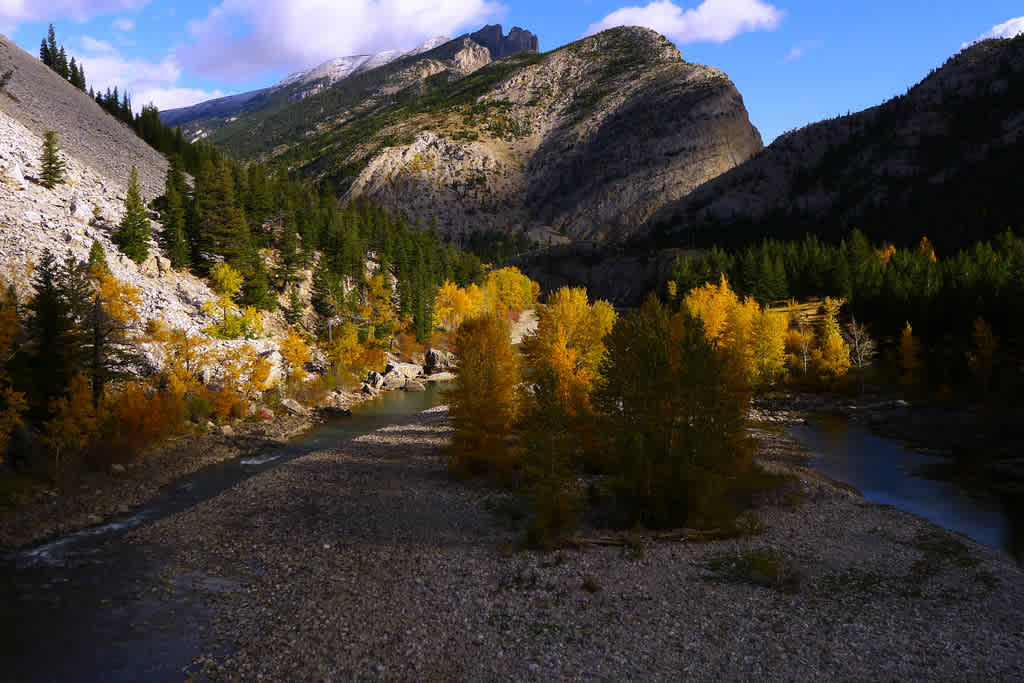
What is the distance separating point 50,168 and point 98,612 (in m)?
61.1

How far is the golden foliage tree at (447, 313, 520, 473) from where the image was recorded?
3284 cm

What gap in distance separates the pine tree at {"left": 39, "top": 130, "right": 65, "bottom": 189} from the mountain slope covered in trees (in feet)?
466

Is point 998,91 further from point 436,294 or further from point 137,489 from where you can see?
point 137,489

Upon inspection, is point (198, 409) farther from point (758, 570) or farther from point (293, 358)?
point (758, 570)

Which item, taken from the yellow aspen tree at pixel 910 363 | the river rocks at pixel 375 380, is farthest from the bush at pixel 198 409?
the yellow aspen tree at pixel 910 363

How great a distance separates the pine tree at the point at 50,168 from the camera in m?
59.3

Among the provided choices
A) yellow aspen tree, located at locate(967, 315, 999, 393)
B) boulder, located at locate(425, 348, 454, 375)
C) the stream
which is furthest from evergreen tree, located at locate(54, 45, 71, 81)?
yellow aspen tree, located at locate(967, 315, 999, 393)

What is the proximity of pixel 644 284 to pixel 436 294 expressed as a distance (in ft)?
235

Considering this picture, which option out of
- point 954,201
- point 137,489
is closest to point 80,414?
point 137,489

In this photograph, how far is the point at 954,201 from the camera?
430ft

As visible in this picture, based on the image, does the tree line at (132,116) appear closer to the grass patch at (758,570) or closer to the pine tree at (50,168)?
the pine tree at (50,168)

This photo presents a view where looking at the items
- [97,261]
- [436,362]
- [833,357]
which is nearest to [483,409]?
[97,261]

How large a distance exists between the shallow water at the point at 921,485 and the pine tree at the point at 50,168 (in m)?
76.4

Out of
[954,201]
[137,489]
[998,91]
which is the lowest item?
[137,489]
